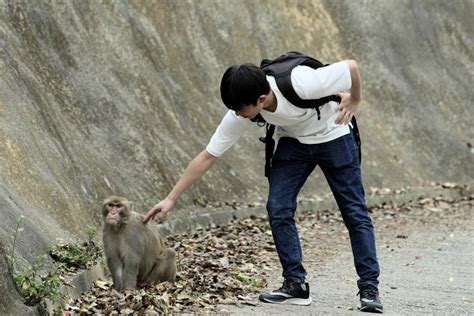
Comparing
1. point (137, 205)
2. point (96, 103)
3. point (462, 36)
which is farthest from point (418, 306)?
point (462, 36)

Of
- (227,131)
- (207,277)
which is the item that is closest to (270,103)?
(227,131)

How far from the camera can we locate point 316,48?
19609 mm

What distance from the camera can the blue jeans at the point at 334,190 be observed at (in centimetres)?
724

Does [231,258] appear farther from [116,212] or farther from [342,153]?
[342,153]

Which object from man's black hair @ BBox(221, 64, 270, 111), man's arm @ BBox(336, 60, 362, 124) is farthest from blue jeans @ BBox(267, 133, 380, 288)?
man's black hair @ BBox(221, 64, 270, 111)

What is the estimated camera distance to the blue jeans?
724 cm

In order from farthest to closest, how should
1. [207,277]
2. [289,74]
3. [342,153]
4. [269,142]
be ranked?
[207,277], [269,142], [342,153], [289,74]

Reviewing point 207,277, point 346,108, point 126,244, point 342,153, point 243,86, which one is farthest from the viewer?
point 207,277

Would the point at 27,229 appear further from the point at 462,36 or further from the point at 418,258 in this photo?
the point at 462,36

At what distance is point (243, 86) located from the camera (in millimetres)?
6582

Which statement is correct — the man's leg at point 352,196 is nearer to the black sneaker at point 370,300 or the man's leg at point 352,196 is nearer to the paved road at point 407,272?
the black sneaker at point 370,300

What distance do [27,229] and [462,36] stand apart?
54.7 ft

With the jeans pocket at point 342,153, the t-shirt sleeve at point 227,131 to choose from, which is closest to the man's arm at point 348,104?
the jeans pocket at point 342,153

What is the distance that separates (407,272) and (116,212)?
137 inches
